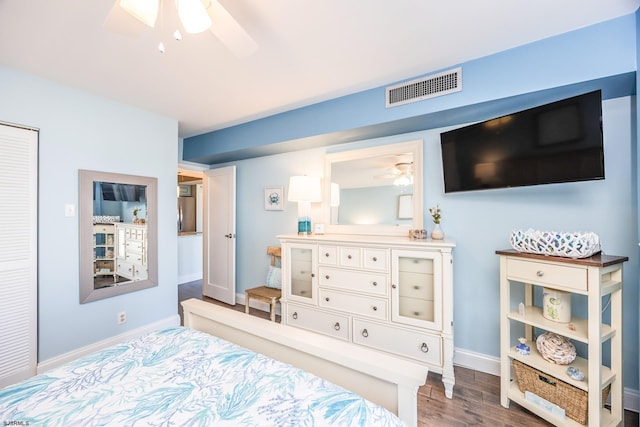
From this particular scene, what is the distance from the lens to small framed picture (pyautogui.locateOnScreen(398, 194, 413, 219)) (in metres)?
2.52

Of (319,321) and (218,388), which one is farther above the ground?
(218,388)

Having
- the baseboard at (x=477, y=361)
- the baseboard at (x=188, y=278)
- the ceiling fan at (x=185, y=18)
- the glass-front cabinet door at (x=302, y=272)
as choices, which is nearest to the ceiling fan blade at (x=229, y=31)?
the ceiling fan at (x=185, y=18)

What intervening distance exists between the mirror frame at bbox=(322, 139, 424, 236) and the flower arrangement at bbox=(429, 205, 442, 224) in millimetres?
91

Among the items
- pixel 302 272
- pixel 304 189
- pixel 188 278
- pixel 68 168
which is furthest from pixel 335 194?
pixel 188 278

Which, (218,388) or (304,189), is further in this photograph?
(304,189)

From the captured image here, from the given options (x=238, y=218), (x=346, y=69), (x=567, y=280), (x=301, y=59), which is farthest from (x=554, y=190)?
(x=238, y=218)

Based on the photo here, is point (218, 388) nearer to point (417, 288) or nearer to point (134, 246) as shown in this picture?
point (417, 288)

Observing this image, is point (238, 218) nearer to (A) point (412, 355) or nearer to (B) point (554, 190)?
(A) point (412, 355)

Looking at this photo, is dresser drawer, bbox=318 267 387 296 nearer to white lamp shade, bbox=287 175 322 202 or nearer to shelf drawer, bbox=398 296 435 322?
shelf drawer, bbox=398 296 435 322

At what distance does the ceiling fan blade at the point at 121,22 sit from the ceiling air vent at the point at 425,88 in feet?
5.65

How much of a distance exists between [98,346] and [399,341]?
8.62ft

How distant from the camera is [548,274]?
1595mm

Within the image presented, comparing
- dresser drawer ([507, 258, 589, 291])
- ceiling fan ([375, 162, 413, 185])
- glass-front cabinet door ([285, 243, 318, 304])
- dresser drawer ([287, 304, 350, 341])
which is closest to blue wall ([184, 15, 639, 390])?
ceiling fan ([375, 162, 413, 185])

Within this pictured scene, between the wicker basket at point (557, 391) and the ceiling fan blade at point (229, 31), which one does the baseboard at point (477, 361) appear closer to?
the wicker basket at point (557, 391)
